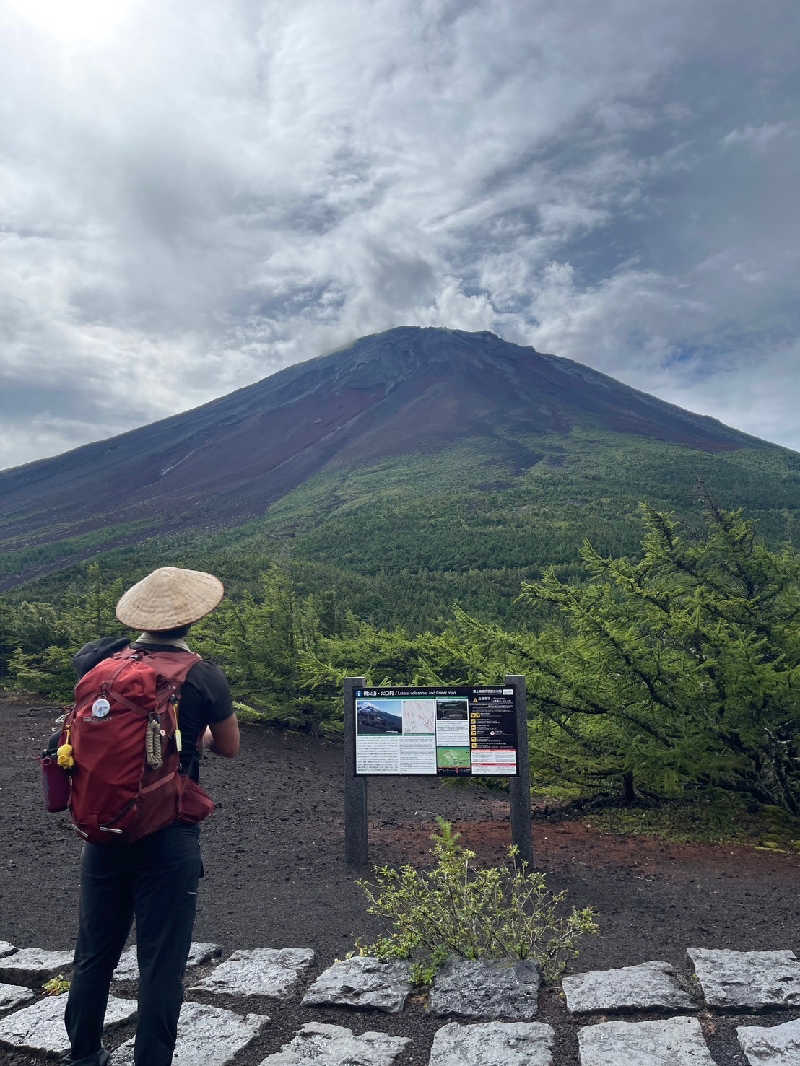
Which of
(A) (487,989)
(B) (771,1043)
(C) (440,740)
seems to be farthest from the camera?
(C) (440,740)

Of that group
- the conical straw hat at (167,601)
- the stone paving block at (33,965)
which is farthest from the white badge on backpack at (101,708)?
the stone paving block at (33,965)

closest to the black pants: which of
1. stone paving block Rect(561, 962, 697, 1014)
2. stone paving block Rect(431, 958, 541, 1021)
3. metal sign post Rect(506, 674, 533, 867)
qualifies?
stone paving block Rect(431, 958, 541, 1021)

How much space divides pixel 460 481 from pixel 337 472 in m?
17.0

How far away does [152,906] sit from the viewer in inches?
96.5

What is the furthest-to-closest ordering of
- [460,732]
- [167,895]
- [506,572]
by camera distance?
1. [506,572]
2. [460,732]
3. [167,895]

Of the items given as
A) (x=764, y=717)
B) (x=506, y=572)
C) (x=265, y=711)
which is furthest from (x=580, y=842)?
(x=506, y=572)

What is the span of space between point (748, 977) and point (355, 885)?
2635 mm

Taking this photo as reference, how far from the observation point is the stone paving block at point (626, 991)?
2.89 meters

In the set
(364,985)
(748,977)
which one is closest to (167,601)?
(364,985)

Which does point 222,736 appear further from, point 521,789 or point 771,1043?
point 521,789

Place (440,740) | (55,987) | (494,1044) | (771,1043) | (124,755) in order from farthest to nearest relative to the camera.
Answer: (440,740)
(55,987)
(494,1044)
(771,1043)
(124,755)

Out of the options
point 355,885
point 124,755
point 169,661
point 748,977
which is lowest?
point 355,885

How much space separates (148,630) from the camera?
271 centimetres

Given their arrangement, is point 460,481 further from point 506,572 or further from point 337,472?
point 506,572
